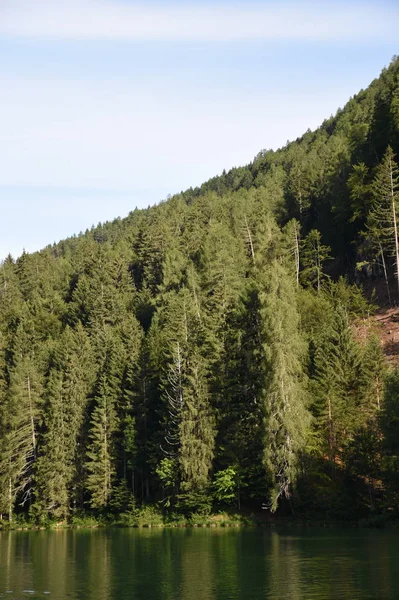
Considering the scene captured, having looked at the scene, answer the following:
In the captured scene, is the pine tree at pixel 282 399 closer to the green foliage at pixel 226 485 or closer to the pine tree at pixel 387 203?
the green foliage at pixel 226 485

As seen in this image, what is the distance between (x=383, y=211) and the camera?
98.5 m

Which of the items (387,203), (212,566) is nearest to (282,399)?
(212,566)

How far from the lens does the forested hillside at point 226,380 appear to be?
68.6 metres

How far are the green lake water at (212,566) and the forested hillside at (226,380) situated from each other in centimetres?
844

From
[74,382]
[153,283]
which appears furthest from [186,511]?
[153,283]

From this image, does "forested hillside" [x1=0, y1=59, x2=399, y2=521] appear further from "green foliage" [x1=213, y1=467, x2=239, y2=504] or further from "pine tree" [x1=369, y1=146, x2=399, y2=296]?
"pine tree" [x1=369, y1=146, x2=399, y2=296]

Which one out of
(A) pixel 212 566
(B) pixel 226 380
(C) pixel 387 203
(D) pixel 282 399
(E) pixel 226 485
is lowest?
(A) pixel 212 566

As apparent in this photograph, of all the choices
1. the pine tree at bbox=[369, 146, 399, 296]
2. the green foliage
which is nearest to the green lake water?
the green foliage

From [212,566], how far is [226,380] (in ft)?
124

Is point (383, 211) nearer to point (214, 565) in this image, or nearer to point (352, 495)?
point (352, 495)

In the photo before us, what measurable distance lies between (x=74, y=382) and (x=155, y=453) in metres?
17.2

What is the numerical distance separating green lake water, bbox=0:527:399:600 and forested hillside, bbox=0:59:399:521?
27.7 feet

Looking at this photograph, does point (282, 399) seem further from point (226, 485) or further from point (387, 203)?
point (387, 203)

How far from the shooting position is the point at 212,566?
42156mm
